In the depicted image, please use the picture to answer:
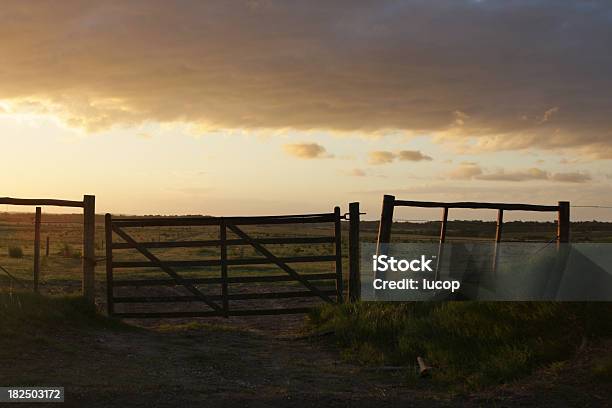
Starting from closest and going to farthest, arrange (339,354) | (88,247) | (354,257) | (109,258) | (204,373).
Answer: (204,373)
(339,354)
(88,247)
(109,258)
(354,257)

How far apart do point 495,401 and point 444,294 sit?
17.4ft

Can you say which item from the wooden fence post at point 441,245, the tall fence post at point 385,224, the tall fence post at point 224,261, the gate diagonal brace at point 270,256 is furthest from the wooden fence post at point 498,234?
the tall fence post at point 224,261

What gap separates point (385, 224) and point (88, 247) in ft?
19.2

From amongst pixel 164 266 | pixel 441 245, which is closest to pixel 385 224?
pixel 441 245

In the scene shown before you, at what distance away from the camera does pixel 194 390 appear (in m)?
7.30

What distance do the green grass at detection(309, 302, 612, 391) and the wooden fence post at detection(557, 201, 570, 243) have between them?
14.8 ft

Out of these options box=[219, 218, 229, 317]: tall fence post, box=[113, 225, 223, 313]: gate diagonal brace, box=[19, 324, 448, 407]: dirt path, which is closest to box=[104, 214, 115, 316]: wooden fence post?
box=[113, 225, 223, 313]: gate diagonal brace

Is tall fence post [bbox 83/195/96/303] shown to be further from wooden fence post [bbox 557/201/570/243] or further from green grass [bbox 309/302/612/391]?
wooden fence post [bbox 557/201/570/243]

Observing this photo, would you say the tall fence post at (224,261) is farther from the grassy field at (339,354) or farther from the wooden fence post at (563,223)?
the wooden fence post at (563,223)

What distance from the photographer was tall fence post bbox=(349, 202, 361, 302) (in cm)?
1334

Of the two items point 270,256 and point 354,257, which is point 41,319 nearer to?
point 270,256

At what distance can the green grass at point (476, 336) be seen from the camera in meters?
8.00

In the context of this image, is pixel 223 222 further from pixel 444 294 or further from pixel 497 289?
pixel 497 289

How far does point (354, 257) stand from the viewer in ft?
44.1
